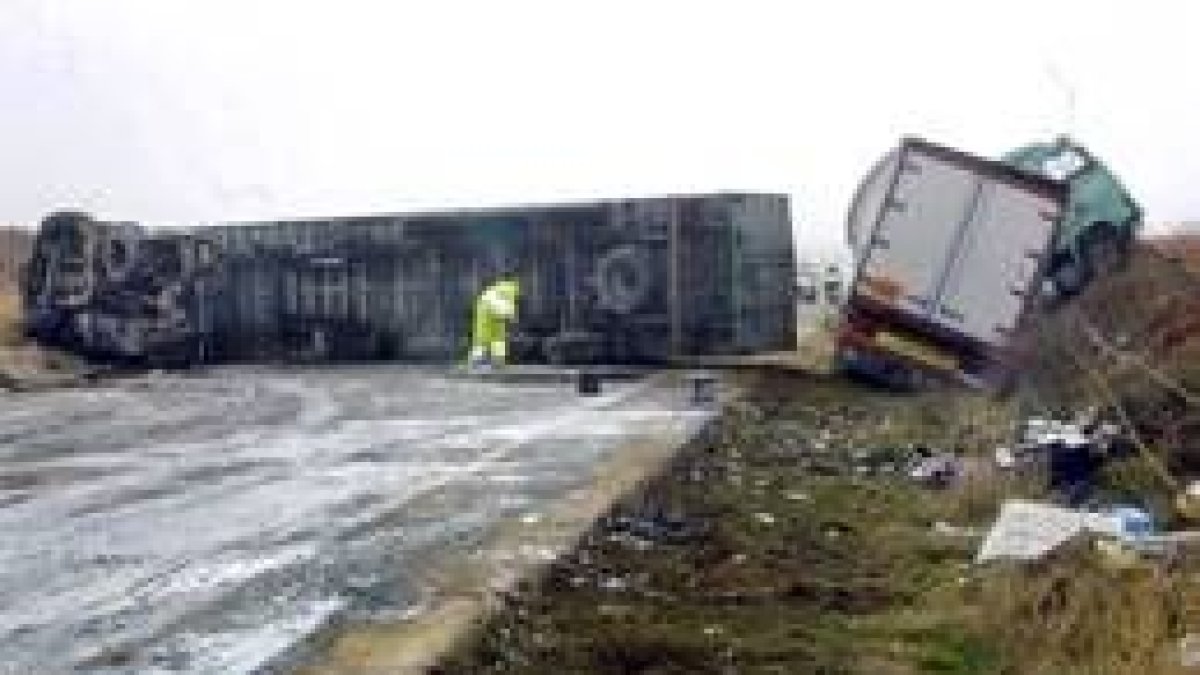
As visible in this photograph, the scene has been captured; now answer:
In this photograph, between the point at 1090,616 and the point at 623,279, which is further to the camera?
the point at 623,279

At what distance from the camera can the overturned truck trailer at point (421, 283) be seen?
26.8 metres

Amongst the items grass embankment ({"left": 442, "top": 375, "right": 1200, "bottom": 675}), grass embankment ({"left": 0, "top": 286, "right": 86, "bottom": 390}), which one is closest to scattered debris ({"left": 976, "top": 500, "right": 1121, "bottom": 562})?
grass embankment ({"left": 442, "top": 375, "right": 1200, "bottom": 675})

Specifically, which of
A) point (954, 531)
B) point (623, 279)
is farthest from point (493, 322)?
point (954, 531)

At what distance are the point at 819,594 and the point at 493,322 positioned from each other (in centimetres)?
1760

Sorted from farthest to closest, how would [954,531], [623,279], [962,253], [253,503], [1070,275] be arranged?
[623,279]
[1070,275]
[962,253]
[253,503]
[954,531]

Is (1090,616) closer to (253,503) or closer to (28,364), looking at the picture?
(253,503)

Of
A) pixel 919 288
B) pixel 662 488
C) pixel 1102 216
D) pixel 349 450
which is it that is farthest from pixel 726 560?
pixel 1102 216

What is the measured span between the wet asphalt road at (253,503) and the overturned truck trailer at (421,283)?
378 cm

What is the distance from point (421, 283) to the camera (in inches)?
→ 1160

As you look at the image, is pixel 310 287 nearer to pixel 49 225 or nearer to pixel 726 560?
pixel 49 225

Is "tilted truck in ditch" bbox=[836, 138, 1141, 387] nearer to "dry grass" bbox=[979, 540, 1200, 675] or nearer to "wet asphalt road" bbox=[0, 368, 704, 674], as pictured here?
"wet asphalt road" bbox=[0, 368, 704, 674]

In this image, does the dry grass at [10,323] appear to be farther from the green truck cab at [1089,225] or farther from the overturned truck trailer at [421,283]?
the green truck cab at [1089,225]

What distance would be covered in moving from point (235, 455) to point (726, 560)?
693 cm

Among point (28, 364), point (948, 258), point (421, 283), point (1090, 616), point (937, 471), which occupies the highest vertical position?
point (948, 258)
